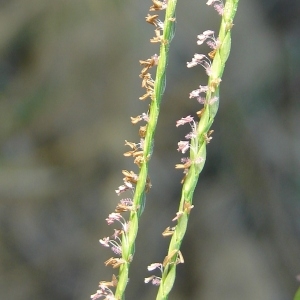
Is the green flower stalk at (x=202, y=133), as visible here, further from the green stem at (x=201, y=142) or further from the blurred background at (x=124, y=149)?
the blurred background at (x=124, y=149)

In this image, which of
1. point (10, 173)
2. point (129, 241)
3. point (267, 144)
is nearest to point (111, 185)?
point (10, 173)

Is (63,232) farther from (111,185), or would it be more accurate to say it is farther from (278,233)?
(278,233)

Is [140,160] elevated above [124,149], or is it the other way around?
[124,149]

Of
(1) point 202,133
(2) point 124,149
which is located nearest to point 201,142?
(1) point 202,133

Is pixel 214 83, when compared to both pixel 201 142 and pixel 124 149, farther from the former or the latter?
pixel 124 149

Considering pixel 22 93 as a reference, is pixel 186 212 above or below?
below

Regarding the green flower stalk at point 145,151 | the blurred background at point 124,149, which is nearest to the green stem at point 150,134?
the green flower stalk at point 145,151
